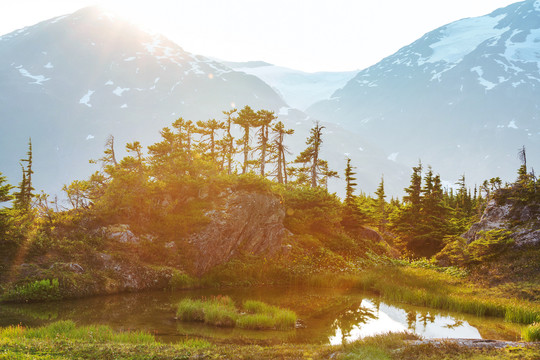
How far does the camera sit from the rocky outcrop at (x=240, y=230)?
2953 cm

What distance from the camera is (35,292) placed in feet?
67.5

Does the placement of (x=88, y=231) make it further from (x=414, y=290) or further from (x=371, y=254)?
(x=371, y=254)

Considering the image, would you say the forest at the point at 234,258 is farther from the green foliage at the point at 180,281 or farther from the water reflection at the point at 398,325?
the water reflection at the point at 398,325

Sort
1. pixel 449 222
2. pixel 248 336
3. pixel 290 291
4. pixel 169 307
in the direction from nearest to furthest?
pixel 248 336, pixel 169 307, pixel 290 291, pixel 449 222

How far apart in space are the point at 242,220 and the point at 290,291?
8.80 m

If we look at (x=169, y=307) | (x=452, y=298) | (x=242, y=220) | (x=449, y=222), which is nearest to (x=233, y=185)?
(x=242, y=220)

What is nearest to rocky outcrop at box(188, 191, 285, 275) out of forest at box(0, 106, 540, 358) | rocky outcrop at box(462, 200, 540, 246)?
forest at box(0, 106, 540, 358)

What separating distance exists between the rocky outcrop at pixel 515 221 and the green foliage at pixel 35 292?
3160cm

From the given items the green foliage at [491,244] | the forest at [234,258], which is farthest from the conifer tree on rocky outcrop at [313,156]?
the green foliage at [491,244]

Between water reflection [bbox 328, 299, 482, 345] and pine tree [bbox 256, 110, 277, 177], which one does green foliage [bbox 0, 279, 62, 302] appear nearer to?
water reflection [bbox 328, 299, 482, 345]

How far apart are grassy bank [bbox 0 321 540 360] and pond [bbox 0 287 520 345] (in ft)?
7.95

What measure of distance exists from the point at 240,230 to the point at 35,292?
1638cm

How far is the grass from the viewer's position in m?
17.5

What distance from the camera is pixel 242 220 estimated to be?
32531 millimetres
